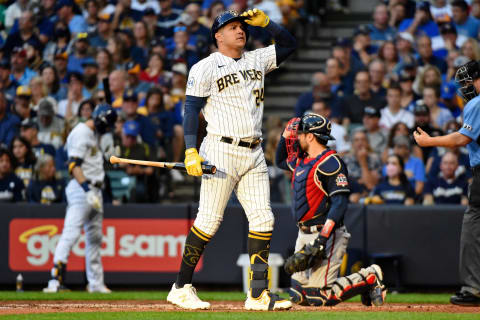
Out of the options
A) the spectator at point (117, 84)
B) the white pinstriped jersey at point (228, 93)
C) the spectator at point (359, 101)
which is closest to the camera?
the white pinstriped jersey at point (228, 93)

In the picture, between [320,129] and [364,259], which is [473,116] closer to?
→ [320,129]

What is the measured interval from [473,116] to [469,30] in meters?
7.05

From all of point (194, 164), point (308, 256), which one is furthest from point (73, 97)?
point (308, 256)

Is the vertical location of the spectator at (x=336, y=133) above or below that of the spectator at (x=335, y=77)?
below

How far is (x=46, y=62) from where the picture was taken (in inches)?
606

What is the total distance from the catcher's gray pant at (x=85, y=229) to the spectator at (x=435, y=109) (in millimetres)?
4929

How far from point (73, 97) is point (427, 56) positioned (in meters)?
5.62

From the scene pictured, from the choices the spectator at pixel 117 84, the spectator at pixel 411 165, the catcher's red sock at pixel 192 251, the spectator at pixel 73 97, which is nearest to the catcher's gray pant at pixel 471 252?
the catcher's red sock at pixel 192 251

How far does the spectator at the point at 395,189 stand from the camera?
11211 mm

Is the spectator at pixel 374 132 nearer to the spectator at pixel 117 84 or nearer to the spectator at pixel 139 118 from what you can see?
the spectator at pixel 139 118

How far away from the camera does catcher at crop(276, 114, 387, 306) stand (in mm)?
7020

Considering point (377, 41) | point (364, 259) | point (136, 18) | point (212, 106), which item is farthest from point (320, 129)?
point (136, 18)

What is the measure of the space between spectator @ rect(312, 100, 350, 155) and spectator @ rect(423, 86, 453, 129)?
1.25 meters

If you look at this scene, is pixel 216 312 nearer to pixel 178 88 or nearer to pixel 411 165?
pixel 411 165
